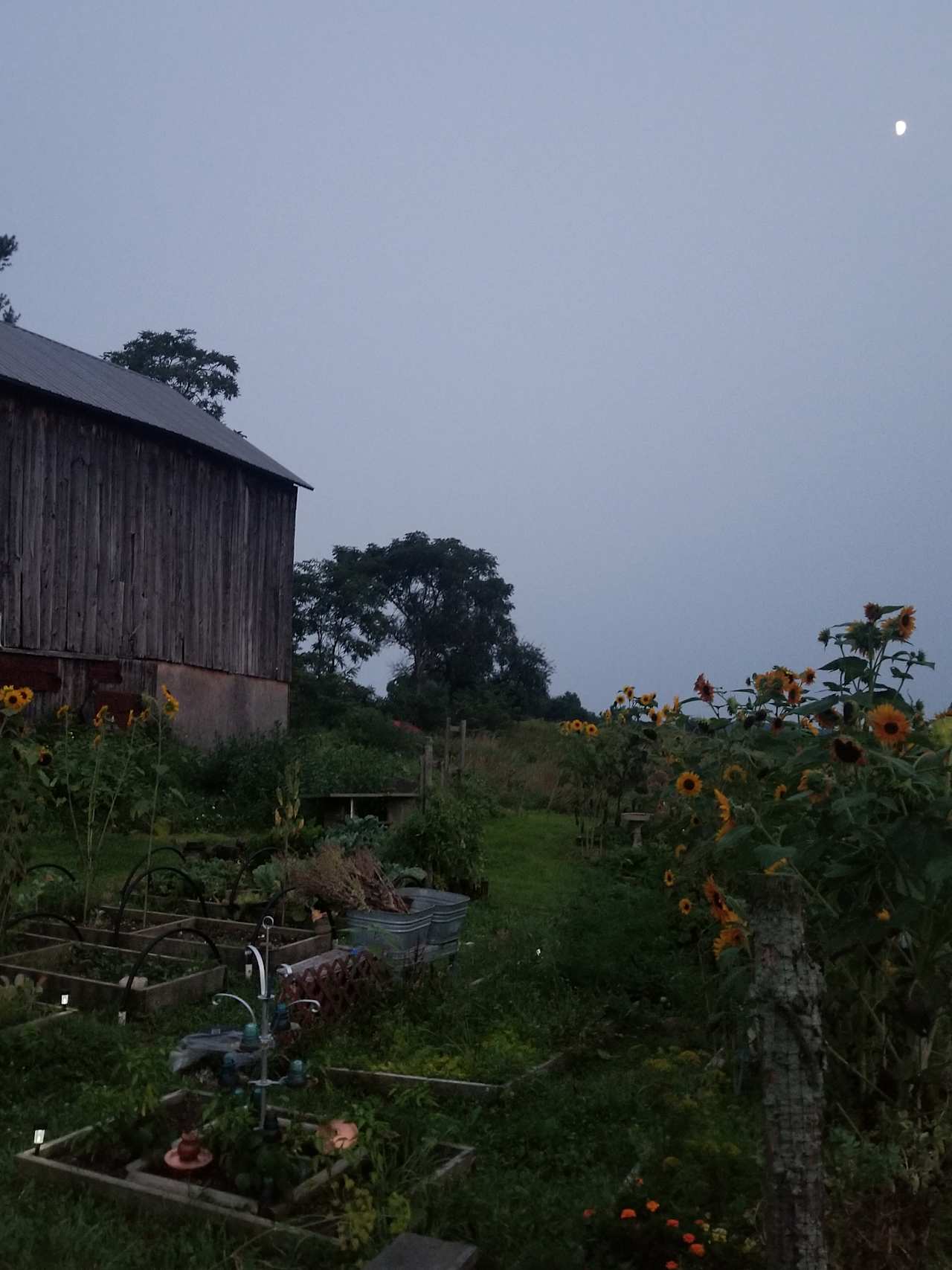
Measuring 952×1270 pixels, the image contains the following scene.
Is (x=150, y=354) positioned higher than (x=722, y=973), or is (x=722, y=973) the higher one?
(x=150, y=354)

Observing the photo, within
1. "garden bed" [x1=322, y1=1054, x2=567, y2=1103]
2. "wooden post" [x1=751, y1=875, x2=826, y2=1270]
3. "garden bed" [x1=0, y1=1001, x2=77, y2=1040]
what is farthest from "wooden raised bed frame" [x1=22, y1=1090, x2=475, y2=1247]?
"wooden post" [x1=751, y1=875, x2=826, y2=1270]

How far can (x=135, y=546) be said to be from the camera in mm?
15586

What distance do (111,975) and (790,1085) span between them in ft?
15.1

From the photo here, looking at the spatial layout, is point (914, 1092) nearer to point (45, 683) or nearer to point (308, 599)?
point (45, 683)

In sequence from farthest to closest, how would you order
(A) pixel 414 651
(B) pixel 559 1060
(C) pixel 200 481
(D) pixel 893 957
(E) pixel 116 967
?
1. (A) pixel 414 651
2. (C) pixel 200 481
3. (E) pixel 116 967
4. (B) pixel 559 1060
5. (D) pixel 893 957

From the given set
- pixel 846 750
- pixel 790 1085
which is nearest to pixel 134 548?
pixel 846 750

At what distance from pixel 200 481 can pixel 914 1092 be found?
15.0 meters

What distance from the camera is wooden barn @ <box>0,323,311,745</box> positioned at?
45.6 ft

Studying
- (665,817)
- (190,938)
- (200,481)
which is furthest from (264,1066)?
(200,481)

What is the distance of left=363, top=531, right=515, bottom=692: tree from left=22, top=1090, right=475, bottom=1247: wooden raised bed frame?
3143 centimetres

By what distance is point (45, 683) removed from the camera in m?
14.0

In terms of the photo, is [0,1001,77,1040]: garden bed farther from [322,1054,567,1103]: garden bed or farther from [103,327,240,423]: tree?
[103,327,240,423]: tree

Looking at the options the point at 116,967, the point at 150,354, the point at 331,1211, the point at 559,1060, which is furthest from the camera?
the point at 150,354

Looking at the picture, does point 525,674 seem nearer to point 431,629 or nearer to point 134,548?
point 431,629
